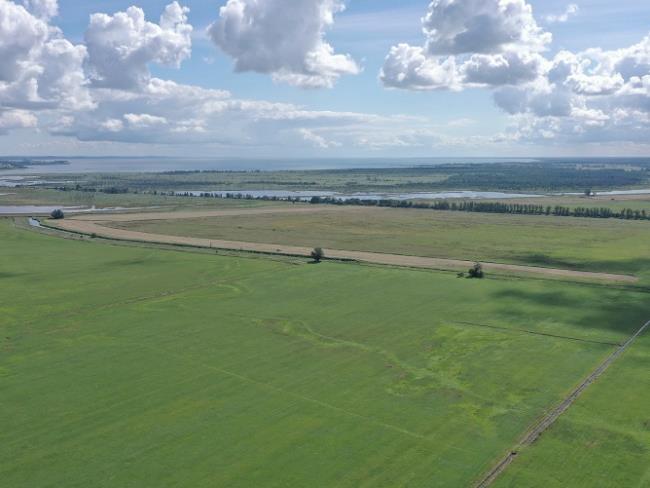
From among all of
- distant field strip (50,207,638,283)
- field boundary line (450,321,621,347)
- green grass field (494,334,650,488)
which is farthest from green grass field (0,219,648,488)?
distant field strip (50,207,638,283)

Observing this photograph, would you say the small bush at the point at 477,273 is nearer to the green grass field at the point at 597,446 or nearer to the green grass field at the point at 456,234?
the green grass field at the point at 456,234

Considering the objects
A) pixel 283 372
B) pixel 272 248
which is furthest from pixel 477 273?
pixel 283 372

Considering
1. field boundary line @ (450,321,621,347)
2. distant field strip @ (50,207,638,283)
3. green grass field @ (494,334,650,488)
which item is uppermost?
distant field strip @ (50,207,638,283)

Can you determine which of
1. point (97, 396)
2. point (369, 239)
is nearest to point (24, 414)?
point (97, 396)

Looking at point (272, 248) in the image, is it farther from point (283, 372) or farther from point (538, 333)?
point (283, 372)

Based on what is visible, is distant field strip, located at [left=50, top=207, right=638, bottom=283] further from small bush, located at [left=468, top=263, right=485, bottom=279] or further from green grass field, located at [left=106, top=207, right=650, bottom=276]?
small bush, located at [left=468, top=263, right=485, bottom=279]

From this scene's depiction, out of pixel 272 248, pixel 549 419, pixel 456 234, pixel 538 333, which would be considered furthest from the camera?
pixel 456 234

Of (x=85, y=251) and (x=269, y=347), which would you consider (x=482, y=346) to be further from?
(x=85, y=251)
